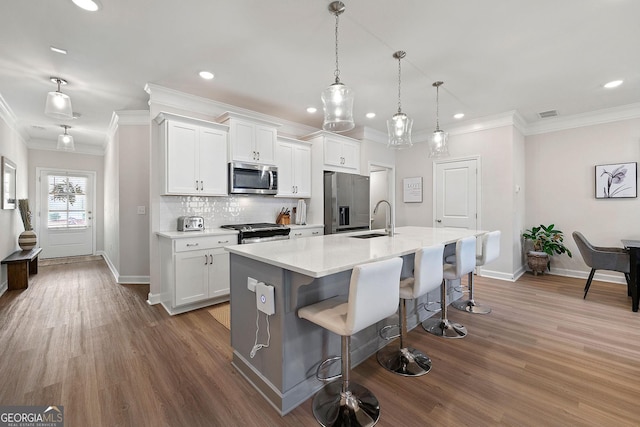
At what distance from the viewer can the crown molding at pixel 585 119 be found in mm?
4081

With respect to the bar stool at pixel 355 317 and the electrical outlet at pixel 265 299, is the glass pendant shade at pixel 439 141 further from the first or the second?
the electrical outlet at pixel 265 299

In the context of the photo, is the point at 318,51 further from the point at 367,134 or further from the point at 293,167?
the point at 367,134

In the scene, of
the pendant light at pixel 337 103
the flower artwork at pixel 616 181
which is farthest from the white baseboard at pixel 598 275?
the pendant light at pixel 337 103

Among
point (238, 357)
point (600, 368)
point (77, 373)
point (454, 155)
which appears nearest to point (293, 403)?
point (238, 357)

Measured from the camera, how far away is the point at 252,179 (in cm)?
388

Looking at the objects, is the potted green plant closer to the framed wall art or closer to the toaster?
the framed wall art

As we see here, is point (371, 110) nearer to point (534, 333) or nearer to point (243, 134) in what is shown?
point (243, 134)

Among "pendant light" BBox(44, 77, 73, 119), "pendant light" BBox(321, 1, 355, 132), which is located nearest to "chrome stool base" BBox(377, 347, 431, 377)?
"pendant light" BBox(321, 1, 355, 132)

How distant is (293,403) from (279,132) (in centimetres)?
393

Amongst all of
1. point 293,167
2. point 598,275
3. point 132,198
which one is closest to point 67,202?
point 132,198

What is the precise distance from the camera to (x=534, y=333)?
2.66 metres

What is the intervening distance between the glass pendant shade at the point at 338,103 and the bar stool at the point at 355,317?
1234 millimetres

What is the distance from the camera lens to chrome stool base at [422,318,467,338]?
103 inches

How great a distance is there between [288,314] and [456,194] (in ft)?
14.4
